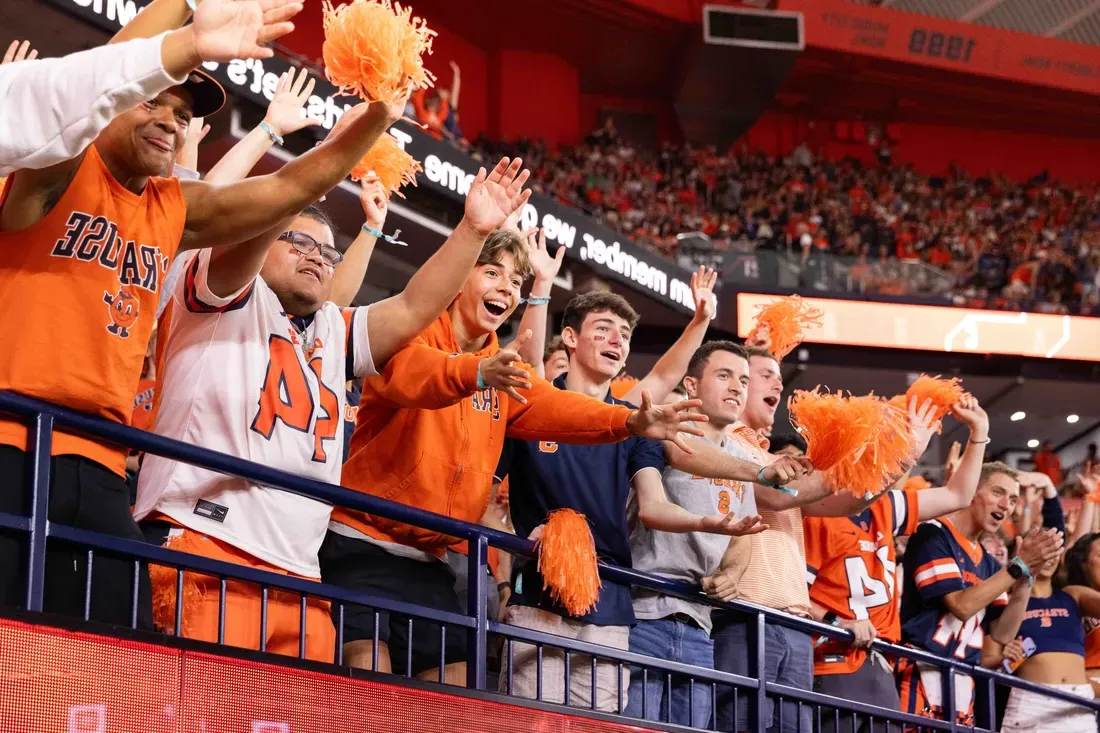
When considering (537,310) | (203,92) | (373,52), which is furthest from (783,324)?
(203,92)

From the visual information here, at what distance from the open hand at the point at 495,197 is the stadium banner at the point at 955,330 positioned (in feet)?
39.2

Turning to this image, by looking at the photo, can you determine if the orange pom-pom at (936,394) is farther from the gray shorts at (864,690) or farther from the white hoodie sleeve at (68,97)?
the white hoodie sleeve at (68,97)

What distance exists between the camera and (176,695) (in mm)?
2281

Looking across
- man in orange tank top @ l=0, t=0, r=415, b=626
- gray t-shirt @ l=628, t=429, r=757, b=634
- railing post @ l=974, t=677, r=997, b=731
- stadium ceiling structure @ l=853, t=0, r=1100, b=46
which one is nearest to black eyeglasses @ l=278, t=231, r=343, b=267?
man in orange tank top @ l=0, t=0, r=415, b=626

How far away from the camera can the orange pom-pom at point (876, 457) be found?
3961 mm

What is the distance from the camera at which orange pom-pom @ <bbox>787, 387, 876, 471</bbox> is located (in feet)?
13.1

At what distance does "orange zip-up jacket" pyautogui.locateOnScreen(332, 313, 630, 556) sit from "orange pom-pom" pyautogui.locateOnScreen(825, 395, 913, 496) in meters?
1.06

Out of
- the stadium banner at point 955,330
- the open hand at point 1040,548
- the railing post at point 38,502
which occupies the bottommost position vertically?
the open hand at point 1040,548

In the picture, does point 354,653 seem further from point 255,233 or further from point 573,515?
point 255,233

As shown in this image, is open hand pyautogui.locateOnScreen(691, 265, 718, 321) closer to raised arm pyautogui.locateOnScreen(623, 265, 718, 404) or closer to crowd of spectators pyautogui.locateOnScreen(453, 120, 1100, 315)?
raised arm pyautogui.locateOnScreen(623, 265, 718, 404)

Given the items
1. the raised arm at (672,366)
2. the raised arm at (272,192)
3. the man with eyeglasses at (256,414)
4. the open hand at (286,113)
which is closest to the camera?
the raised arm at (272,192)

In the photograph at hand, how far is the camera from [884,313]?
15500 mm

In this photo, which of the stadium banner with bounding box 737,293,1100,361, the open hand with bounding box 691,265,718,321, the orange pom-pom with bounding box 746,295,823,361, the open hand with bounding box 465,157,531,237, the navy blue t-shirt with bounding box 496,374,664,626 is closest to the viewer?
the open hand with bounding box 465,157,531,237

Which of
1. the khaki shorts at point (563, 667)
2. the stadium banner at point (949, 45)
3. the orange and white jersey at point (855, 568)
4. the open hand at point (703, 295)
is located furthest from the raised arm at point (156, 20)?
the stadium banner at point (949, 45)
